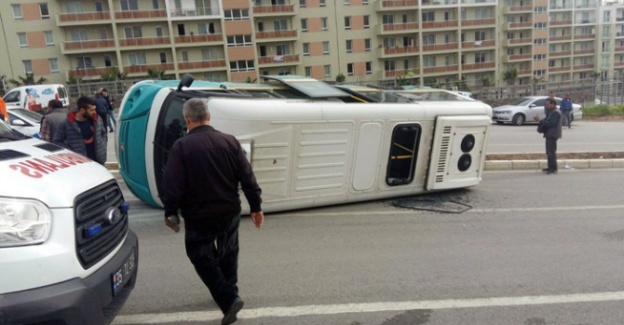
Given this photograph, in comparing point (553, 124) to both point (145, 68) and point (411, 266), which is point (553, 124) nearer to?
point (411, 266)

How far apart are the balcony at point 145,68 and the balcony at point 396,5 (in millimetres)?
26064

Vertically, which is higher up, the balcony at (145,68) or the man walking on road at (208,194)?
the balcony at (145,68)

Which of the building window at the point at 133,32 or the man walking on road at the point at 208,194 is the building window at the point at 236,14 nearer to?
the building window at the point at 133,32

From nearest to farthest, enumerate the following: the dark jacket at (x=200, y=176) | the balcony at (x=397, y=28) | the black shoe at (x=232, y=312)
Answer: the dark jacket at (x=200, y=176), the black shoe at (x=232, y=312), the balcony at (x=397, y=28)

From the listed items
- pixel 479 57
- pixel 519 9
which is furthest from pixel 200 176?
pixel 519 9

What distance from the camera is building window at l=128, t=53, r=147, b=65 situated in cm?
4631

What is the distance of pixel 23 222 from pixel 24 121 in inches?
453

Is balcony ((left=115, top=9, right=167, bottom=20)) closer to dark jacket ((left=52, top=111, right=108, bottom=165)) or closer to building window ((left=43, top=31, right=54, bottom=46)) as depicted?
building window ((left=43, top=31, right=54, bottom=46))

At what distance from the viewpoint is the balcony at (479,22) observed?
57406 millimetres

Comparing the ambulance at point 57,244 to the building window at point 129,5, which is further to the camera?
the building window at point 129,5

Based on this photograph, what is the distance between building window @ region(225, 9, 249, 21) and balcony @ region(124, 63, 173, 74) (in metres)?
8.48

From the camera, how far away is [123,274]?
2676 millimetres

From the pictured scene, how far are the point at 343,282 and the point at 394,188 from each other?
9.98 ft

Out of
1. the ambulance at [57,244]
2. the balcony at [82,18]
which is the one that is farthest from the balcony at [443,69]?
the ambulance at [57,244]
